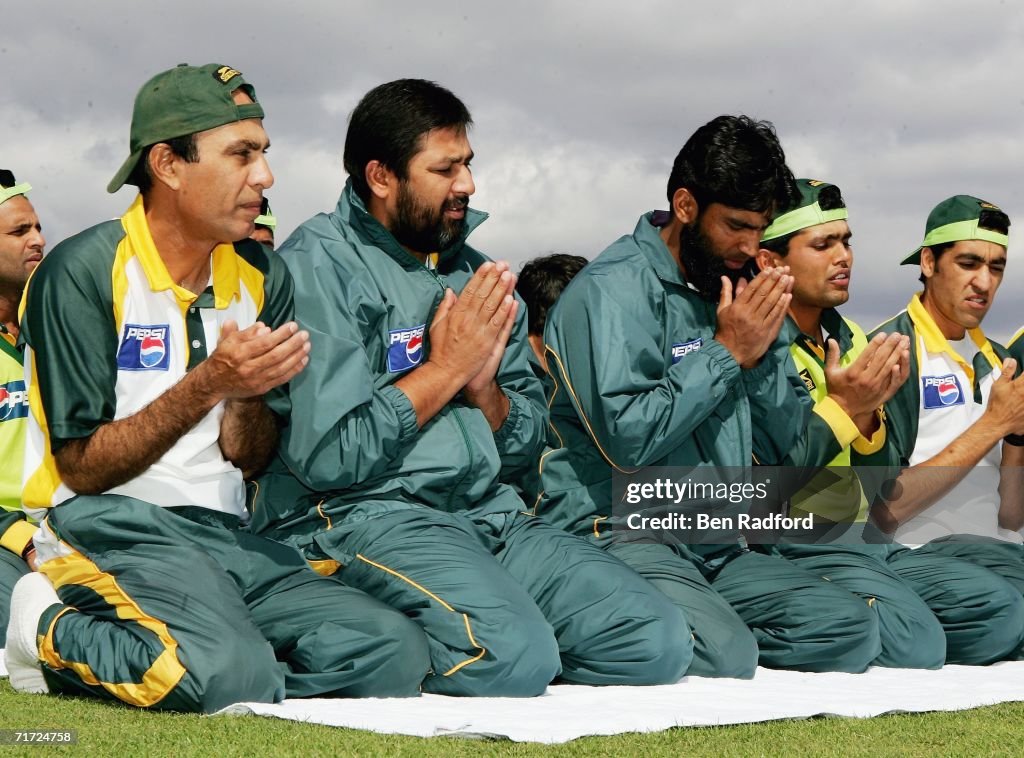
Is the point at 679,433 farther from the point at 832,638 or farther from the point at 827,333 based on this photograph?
the point at 827,333

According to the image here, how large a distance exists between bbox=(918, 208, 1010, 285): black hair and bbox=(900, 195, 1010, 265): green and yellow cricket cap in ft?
0.04

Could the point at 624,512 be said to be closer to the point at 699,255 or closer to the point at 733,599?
the point at 733,599

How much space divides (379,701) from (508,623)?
56 cm

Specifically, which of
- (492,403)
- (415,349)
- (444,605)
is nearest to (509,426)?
(492,403)

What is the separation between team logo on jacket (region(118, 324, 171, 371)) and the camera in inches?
187

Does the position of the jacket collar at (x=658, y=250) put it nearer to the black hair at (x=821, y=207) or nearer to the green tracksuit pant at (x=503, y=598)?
the black hair at (x=821, y=207)

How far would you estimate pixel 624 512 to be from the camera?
586 cm

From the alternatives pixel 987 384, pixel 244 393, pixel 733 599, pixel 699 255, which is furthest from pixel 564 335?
pixel 987 384

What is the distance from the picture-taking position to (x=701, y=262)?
6.07 m

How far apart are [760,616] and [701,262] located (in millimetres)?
1566

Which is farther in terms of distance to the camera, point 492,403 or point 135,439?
point 492,403

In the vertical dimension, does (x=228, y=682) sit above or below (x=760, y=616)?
above

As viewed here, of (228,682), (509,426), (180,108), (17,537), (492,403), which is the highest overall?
(180,108)

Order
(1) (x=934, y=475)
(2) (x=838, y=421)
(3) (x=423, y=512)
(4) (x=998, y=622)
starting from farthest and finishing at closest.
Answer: (1) (x=934, y=475) → (2) (x=838, y=421) → (4) (x=998, y=622) → (3) (x=423, y=512)
